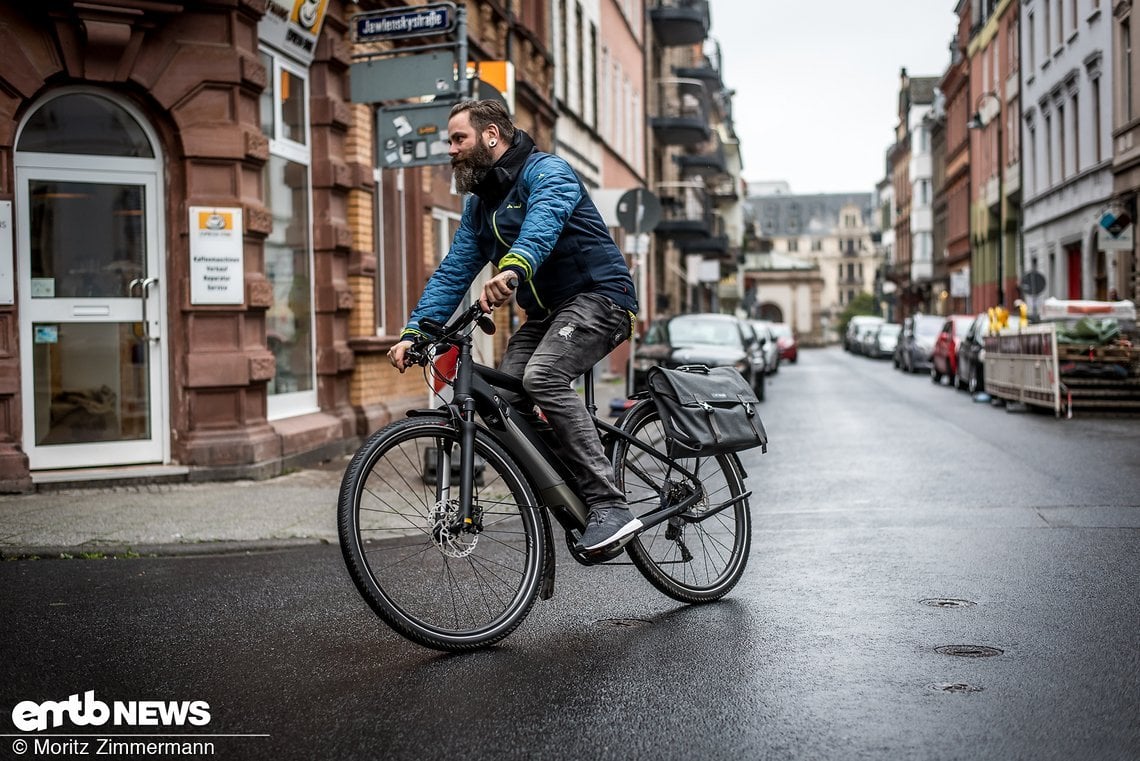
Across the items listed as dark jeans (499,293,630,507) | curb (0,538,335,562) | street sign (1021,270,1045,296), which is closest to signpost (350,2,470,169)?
curb (0,538,335,562)

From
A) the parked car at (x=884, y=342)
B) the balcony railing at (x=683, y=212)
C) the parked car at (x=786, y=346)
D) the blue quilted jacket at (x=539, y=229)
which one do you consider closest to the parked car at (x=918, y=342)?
→ the balcony railing at (x=683, y=212)

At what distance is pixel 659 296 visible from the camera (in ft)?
156

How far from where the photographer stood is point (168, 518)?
9.09 m

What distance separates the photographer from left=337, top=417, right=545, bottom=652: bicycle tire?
5.03m

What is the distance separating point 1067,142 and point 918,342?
675 centimetres

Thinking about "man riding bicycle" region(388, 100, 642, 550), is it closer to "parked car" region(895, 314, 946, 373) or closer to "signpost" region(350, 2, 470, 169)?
"signpost" region(350, 2, 470, 169)

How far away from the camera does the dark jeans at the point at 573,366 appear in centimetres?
539

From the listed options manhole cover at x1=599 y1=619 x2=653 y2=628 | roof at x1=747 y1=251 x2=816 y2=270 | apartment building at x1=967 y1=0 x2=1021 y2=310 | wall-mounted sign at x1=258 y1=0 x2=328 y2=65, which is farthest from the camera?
roof at x1=747 y1=251 x2=816 y2=270

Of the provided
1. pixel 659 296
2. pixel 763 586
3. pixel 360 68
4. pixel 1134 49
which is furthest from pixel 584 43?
pixel 763 586

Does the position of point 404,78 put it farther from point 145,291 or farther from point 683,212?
point 683,212

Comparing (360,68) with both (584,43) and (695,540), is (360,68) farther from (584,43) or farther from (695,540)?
(584,43)

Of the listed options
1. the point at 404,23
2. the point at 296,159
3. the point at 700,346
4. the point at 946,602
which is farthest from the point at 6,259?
the point at 700,346

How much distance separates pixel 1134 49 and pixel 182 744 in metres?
31.8

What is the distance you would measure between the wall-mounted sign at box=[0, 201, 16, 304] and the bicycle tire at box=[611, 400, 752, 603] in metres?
6.03
